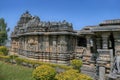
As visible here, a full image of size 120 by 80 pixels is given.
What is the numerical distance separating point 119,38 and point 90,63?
18.7 ft

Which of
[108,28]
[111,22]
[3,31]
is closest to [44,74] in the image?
[108,28]

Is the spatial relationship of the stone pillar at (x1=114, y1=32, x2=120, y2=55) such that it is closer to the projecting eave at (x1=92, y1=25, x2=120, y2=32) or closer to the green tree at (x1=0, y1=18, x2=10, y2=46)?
the projecting eave at (x1=92, y1=25, x2=120, y2=32)

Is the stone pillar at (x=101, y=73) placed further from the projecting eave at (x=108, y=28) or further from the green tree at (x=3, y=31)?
the green tree at (x=3, y=31)

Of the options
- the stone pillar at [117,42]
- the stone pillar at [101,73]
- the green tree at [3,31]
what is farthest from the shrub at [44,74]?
the green tree at [3,31]

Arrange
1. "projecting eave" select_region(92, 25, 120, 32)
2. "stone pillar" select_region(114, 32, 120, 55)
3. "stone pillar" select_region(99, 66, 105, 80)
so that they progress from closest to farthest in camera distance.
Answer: "projecting eave" select_region(92, 25, 120, 32)
"stone pillar" select_region(99, 66, 105, 80)
"stone pillar" select_region(114, 32, 120, 55)

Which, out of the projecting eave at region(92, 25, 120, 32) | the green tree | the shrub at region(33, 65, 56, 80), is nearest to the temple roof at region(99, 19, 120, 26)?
the projecting eave at region(92, 25, 120, 32)

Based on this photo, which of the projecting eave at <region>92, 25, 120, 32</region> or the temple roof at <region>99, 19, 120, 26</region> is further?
the temple roof at <region>99, 19, 120, 26</region>

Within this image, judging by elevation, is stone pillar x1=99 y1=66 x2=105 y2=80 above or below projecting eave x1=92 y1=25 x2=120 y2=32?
below

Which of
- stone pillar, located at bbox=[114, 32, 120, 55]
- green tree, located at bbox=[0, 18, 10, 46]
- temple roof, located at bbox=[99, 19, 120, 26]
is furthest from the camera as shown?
green tree, located at bbox=[0, 18, 10, 46]

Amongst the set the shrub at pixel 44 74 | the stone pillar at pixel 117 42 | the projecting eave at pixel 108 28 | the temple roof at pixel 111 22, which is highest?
the temple roof at pixel 111 22

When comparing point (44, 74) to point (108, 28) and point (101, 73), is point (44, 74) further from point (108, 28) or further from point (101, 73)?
point (108, 28)

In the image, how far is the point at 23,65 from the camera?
18656 mm

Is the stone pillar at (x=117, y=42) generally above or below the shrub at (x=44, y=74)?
above

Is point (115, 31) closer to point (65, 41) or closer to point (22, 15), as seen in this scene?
point (65, 41)
